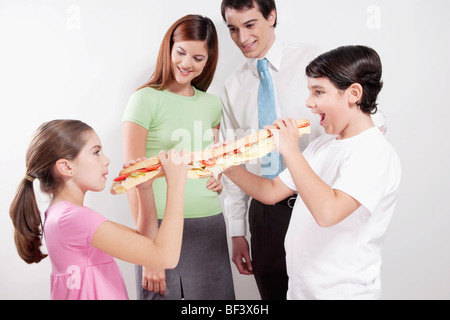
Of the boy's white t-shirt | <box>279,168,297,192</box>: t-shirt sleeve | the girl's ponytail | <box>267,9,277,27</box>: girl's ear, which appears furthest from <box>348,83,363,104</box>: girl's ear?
the girl's ponytail

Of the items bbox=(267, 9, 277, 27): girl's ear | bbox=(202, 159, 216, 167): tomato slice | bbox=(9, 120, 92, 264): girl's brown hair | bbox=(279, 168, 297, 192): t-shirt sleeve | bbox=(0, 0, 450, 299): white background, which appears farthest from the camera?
bbox=(0, 0, 450, 299): white background

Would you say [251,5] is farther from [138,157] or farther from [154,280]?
[154,280]

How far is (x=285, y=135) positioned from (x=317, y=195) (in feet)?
0.78

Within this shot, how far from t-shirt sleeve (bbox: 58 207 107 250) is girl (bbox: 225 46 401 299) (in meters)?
0.65

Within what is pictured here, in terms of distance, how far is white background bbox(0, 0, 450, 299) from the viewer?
2.34 m

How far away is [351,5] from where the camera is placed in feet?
7.93

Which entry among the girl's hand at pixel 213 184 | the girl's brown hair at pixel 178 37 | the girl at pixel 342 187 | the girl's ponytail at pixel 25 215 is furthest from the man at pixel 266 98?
the girl's ponytail at pixel 25 215

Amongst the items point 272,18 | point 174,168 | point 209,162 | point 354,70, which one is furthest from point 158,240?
point 272,18

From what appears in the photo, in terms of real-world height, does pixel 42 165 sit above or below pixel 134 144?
below

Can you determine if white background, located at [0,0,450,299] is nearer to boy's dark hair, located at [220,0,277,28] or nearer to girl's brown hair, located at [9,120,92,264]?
boy's dark hair, located at [220,0,277,28]

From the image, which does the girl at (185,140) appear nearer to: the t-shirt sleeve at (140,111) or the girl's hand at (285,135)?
the t-shirt sleeve at (140,111)

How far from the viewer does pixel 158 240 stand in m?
1.31

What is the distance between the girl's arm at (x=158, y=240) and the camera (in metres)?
1.31

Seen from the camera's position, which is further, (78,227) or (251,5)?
(251,5)
